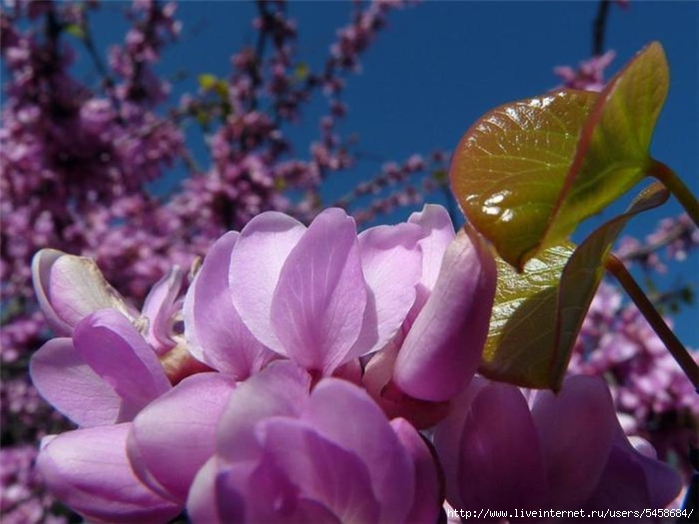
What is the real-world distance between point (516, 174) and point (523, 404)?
142 millimetres

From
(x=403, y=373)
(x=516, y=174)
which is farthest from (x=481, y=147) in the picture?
(x=403, y=373)

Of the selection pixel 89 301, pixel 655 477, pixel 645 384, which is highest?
pixel 89 301

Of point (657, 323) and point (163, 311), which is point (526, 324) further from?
point (163, 311)

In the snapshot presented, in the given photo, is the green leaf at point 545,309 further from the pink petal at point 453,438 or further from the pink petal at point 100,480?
the pink petal at point 100,480

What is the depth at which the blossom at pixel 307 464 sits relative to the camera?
36 centimetres

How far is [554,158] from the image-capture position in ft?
1.50

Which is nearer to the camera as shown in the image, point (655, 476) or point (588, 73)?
point (655, 476)

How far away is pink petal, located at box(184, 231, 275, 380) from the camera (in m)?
0.47

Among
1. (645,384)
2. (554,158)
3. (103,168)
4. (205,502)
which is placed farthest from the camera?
(103,168)

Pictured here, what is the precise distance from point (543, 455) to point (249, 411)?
193mm

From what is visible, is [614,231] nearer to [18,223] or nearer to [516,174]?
[516,174]

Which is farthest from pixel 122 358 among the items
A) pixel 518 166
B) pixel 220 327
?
pixel 518 166

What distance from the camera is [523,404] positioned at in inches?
17.4

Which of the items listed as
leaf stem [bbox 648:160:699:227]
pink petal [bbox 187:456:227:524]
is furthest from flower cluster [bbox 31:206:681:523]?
leaf stem [bbox 648:160:699:227]
